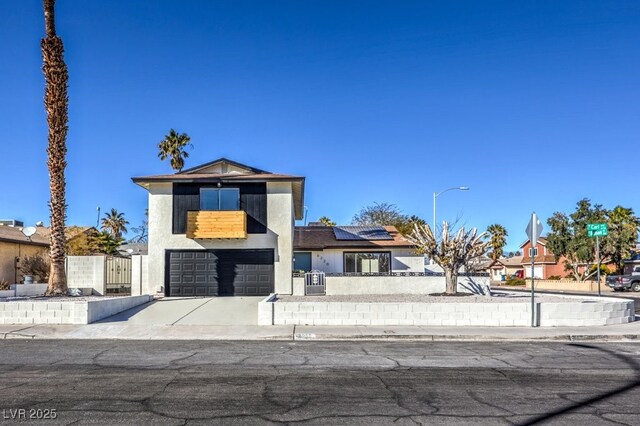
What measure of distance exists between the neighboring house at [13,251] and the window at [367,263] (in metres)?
17.4

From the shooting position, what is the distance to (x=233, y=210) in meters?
25.5

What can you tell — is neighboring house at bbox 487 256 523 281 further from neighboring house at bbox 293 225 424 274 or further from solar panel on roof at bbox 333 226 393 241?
neighboring house at bbox 293 225 424 274

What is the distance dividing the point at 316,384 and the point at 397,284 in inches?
676

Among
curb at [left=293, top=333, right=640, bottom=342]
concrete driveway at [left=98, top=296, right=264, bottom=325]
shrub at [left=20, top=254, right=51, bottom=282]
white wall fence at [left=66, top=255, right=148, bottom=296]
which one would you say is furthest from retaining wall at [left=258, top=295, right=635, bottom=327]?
shrub at [left=20, top=254, right=51, bottom=282]

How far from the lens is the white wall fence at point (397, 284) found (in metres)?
24.5

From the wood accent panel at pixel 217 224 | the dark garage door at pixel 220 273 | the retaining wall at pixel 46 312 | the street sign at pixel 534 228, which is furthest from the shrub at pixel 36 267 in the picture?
the street sign at pixel 534 228

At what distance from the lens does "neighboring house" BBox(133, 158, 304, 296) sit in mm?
24797

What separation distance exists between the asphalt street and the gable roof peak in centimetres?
1534

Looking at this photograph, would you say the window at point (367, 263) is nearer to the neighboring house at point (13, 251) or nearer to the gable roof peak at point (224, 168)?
the gable roof peak at point (224, 168)

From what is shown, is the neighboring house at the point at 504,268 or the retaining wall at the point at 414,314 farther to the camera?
the neighboring house at the point at 504,268

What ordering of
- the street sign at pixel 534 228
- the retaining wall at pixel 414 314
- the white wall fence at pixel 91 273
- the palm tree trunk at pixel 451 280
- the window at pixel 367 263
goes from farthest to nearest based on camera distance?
the window at pixel 367 263
the white wall fence at pixel 91 273
the palm tree trunk at pixel 451 280
the retaining wall at pixel 414 314
the street sign at pixel 534 228

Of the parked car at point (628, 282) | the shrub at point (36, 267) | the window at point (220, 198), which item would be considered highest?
the window at point (220, 198)

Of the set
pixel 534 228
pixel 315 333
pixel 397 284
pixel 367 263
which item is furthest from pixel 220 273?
pixel 534 228

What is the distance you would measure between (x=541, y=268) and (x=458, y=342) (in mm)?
57912
